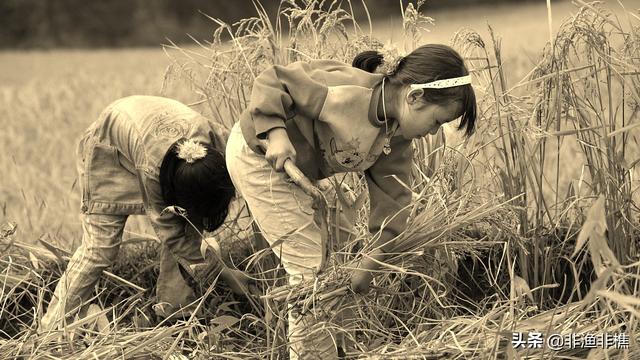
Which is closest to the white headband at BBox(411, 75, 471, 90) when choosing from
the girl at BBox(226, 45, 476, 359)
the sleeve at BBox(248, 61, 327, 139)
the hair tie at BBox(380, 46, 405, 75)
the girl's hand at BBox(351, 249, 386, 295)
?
the girl at BBox(226, 45, 476, 359)

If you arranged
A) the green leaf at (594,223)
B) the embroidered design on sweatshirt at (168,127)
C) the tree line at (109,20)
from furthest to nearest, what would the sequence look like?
1. the tree line at (109,20)
2. the embroidered design on sweatshirt at (168,127)
3. the green leaf at (594,223)

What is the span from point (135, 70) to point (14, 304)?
167 inches

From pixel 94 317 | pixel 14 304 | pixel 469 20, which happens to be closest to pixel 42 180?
pixel 14 304

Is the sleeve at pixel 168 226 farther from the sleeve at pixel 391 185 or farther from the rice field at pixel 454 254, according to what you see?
the sleeve at pixel 391 185

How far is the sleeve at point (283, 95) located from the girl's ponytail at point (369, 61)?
6.4 inches

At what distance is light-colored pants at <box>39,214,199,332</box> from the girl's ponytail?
612 mm

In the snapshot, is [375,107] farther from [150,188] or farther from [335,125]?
[150,188]

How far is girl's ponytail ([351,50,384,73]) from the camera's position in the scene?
2.42 meters

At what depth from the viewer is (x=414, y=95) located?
7.20ft

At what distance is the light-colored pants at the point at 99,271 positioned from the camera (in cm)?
269

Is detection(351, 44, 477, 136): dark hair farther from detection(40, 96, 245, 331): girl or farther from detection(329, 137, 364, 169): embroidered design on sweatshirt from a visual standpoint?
detection(40, 96, 245, 331): girl

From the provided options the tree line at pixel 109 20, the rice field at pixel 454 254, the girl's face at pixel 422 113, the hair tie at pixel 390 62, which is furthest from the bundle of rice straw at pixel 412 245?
the tree line at pixel 109 20

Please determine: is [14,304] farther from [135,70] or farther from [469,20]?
[469,20]

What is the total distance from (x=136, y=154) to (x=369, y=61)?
61cm
